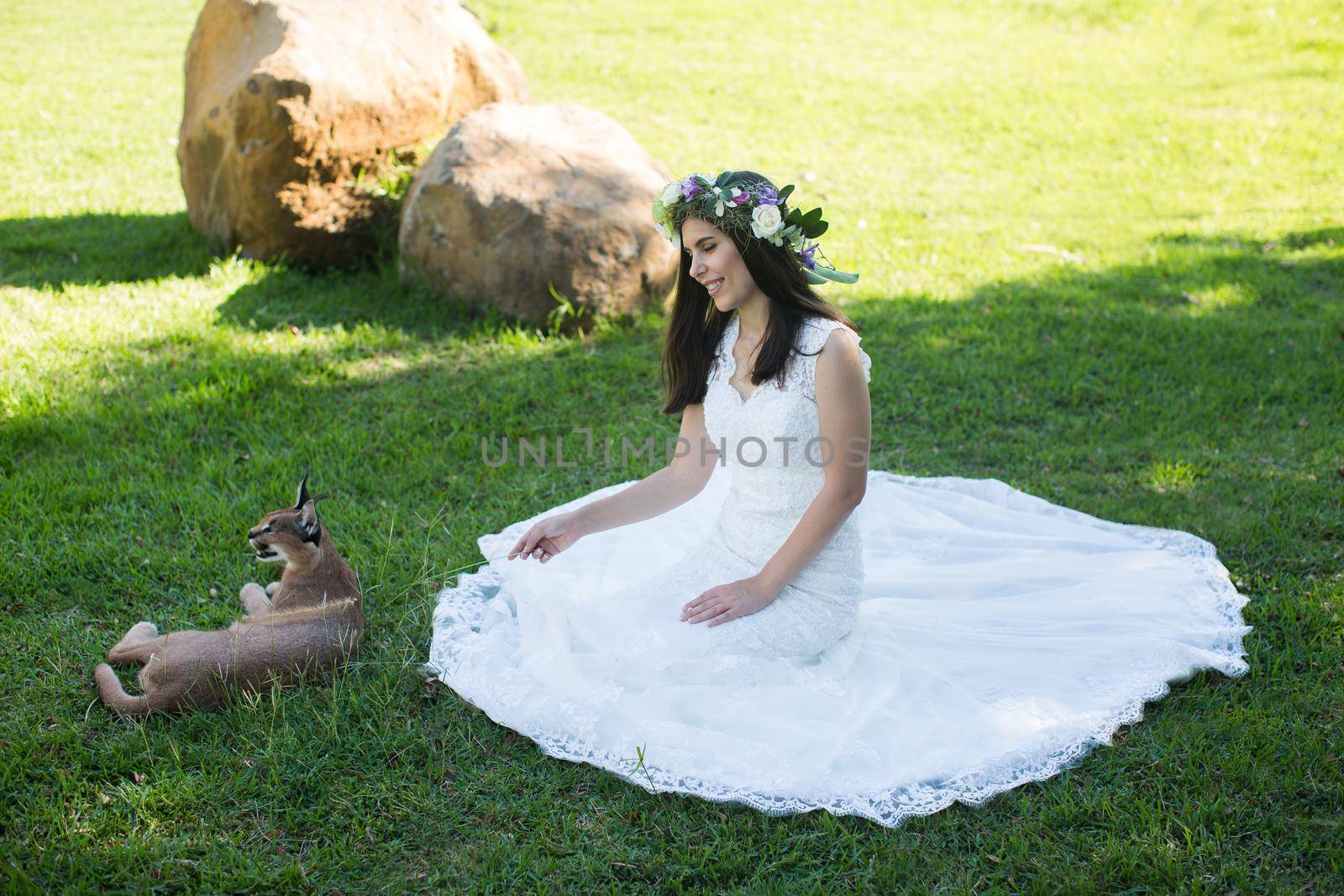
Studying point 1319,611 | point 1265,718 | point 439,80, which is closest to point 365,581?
point 1265,718

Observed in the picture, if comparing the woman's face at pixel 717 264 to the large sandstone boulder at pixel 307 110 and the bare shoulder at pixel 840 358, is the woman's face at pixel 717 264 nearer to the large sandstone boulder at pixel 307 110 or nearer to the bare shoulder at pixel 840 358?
the bare shoulder at pixel 840 358

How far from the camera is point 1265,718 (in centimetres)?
371

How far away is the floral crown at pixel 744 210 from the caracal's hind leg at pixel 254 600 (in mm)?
2261

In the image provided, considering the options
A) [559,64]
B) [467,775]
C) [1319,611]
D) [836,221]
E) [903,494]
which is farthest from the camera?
A: [559,64]

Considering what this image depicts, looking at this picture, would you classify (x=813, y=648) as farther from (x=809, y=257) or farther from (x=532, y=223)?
(x=532, y=223)

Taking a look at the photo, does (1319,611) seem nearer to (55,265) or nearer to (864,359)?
(864,359)

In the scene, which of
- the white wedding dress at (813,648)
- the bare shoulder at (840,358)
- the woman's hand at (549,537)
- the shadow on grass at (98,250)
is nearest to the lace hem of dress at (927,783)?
the white wedding dress at (813,648)

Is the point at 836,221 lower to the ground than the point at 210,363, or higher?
higher

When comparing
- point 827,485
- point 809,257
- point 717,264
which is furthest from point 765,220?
point 827,485

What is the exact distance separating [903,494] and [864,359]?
65.1 inches

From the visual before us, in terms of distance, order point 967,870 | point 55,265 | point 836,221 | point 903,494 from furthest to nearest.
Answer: point 836,221
point 55,265
point 903,494
point 967,870

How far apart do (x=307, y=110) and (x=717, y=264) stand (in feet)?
16.0

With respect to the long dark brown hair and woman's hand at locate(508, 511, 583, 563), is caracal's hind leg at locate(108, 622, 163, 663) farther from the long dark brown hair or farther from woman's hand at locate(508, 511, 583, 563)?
the long dark brown hair

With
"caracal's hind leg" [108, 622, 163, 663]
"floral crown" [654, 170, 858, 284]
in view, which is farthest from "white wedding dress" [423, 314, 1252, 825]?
"caracal's hind leg" [108, 622, 163, 663]
